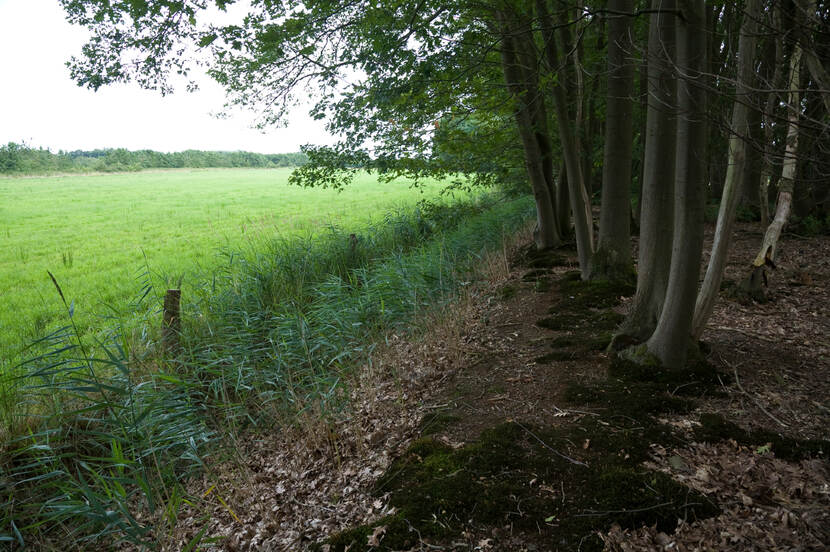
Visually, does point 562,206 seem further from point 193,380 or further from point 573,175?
point 193,380

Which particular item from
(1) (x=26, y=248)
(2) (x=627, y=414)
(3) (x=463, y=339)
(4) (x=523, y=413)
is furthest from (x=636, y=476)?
(1) (x=26, y=248)

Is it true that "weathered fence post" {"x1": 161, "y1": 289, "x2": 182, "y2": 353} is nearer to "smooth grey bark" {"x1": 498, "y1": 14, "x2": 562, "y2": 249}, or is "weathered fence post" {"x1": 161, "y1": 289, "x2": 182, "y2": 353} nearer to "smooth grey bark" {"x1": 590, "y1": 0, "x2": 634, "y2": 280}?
"smooth grey bark" {"x1": 590, "y1": 0, "x2": 634, "y2": 280}

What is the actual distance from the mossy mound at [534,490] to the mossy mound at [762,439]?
449 millimetres

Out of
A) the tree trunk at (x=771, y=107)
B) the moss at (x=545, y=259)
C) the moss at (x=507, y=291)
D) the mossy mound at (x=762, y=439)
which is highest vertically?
the tree trunk at (x=771, y=107)

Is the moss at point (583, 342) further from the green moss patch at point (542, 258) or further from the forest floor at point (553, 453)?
the green moss patch at point (542, 258)

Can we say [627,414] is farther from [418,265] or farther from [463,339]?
[418,265]

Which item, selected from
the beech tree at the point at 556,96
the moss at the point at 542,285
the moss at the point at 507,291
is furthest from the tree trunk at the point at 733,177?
the moss at the point at 507,291

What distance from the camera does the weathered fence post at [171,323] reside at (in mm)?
6609

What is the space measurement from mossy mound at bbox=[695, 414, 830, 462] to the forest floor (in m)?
0.01

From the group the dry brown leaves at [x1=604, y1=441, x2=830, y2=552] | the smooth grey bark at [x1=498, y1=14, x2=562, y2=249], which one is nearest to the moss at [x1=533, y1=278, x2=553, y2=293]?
the smooth grey bark at [x1=498, y1=14, x2=562, y2=249]

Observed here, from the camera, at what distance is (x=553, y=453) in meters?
3.45

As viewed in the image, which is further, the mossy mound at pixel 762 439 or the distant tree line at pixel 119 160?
the distant tree line at pixel 119 160

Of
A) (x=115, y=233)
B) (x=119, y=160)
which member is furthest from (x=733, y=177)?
(x=119, y=160)

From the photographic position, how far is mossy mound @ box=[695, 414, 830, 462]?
123 inches
